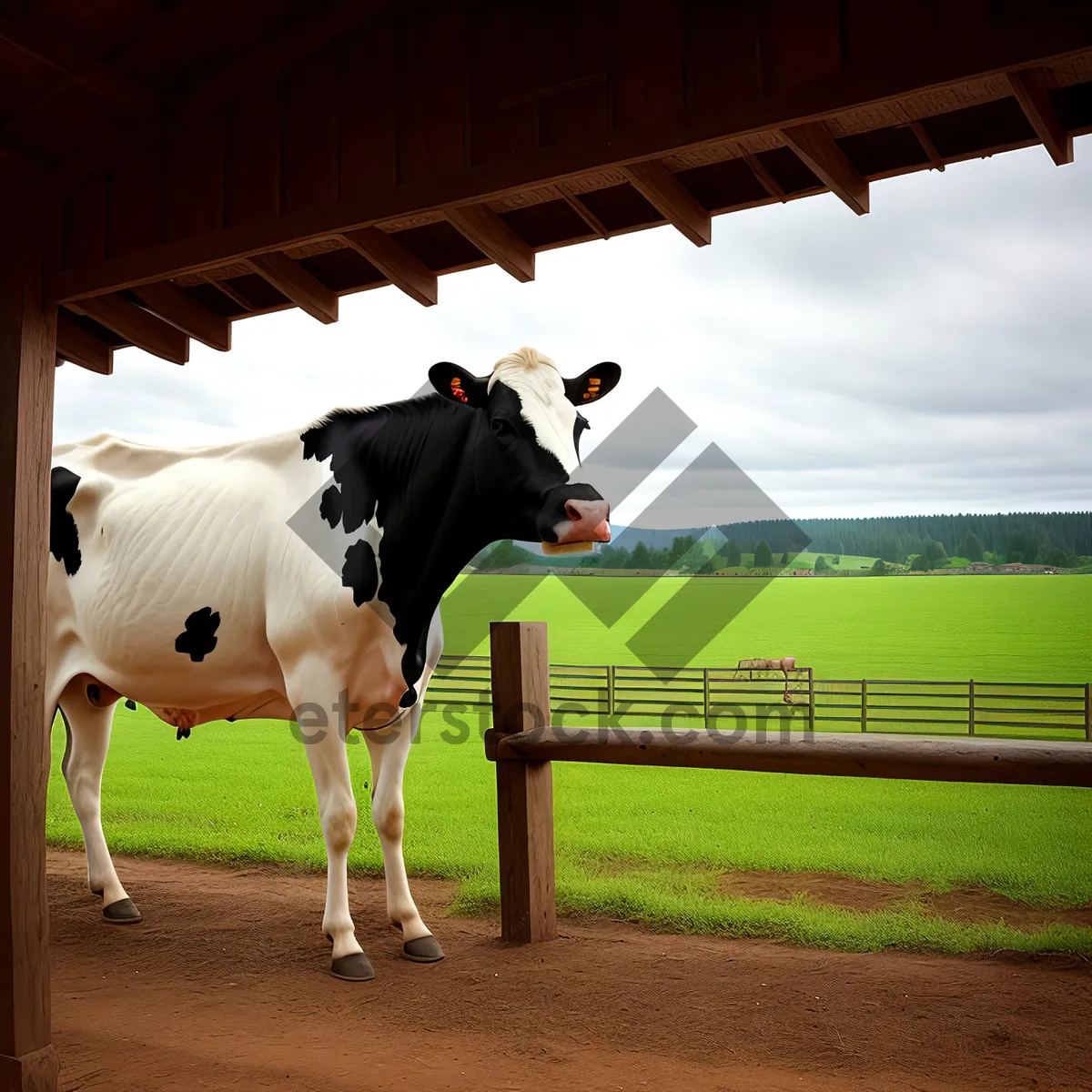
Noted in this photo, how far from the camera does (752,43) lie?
1965 mm

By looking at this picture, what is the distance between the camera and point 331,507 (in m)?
4.18

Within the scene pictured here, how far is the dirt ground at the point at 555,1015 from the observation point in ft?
9.91

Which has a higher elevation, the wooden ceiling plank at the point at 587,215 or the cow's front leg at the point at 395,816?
the wooden ceiling plank at the point at 587,215

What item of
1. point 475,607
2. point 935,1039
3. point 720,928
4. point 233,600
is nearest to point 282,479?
point 233,600

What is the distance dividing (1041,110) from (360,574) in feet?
9.63

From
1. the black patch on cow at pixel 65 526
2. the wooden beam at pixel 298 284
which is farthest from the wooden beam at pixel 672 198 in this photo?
the black patch on cow at pixel 65 526

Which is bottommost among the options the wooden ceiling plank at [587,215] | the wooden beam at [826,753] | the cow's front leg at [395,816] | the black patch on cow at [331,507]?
the cow's front leg at [395,816]

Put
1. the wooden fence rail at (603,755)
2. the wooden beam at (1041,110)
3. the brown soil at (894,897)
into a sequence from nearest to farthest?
the wooden beam at (1041,110) < the wooden fence rail at (603,755) < the brown soil at (894,897)

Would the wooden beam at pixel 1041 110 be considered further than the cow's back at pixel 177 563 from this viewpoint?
No

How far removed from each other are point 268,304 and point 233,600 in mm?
1586

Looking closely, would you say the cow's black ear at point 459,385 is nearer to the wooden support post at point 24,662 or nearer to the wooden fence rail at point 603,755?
the wooden fence rail at point 603,755

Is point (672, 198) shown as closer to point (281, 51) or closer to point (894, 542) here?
point (281, 51)

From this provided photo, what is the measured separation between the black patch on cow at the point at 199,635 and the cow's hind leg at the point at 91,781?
44.7 inches

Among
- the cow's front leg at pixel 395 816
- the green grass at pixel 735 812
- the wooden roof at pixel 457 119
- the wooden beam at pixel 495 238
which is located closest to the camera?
the wooden roof at pixel 457 119
